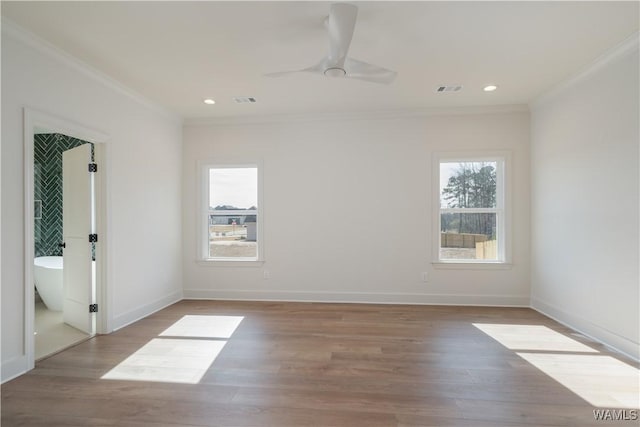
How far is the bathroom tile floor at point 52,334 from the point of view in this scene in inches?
116

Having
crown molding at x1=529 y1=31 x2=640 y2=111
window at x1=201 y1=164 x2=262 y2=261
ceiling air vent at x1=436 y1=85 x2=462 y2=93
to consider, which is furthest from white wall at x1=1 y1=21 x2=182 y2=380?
crown molding at x1=529 y1=31 x2=640 y2=111

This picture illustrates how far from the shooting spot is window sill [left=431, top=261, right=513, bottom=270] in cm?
433

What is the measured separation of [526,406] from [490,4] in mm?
2757

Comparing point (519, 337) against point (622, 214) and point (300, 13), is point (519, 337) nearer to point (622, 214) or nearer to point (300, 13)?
point (622, 214)

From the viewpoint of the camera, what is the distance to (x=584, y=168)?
3.30 metres

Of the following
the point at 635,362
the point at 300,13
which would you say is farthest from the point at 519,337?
the point at 300,13

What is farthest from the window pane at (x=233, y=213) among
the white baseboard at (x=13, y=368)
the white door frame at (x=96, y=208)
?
the white baseboard at (x=13, y=368)

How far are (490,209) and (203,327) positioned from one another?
4076 millimetres

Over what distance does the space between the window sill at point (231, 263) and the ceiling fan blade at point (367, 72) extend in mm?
3045

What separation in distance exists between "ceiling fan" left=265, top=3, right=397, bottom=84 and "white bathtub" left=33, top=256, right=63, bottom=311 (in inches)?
154

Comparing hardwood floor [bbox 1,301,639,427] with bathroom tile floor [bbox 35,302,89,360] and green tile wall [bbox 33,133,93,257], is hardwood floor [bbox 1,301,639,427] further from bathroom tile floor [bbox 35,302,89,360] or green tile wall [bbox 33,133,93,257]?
green tile wall [bbox 33,133,93,257]

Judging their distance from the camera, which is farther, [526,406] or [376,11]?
[376,11]

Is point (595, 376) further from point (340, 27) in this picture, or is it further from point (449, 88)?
point (340, 27)

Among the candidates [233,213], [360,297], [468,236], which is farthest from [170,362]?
[468,236]
